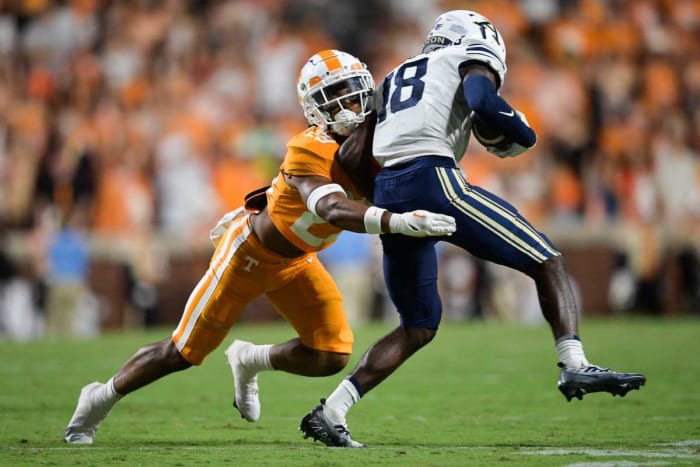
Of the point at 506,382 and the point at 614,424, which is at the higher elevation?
the point at 506,382

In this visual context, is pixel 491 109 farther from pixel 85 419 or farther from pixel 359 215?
pixel 85 419

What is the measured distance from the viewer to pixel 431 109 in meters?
4.76

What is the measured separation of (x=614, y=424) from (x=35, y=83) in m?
9.85

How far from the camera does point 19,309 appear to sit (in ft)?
41.4

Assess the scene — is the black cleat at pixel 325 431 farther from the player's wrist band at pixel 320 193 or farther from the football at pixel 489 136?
the football at pixel 489 136

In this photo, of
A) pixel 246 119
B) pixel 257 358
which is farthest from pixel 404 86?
pixel 246 119

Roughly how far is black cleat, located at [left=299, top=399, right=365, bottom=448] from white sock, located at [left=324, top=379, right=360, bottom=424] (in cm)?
2

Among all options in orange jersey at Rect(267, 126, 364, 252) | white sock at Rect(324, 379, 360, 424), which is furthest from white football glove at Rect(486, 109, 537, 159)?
white sock at Rect(324, 379, 360, 424)

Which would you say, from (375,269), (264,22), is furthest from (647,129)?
(264,22)

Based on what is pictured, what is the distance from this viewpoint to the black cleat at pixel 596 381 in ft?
14.1

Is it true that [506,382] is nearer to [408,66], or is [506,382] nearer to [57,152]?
[408,66]

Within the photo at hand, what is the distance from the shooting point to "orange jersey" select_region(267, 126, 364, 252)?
4.91 metres

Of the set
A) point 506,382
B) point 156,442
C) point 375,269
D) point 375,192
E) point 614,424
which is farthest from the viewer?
point 375,269

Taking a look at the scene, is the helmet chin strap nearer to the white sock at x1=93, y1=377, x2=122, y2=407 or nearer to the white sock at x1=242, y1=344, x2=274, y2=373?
the white sock at x1=242, y1=344, x2=274, y2=373
